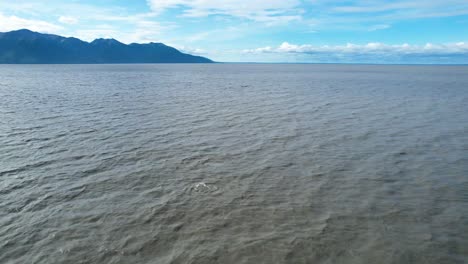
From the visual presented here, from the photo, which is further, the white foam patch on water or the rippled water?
the white foam patch on water

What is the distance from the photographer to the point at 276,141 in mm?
26469

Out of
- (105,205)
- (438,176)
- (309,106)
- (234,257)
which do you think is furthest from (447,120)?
(105,205)

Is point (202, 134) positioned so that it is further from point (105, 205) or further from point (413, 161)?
point (413, 161)

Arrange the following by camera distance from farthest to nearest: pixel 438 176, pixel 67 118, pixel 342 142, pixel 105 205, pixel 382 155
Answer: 1. pixel 67 118
2. pixel 342 142
3. pixel 382 155
4. pixel 438 176
5. pixel 105 205

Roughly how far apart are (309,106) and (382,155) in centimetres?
2506

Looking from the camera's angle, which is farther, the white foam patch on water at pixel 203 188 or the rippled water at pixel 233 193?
the white foam patch on water at pixel 203 188

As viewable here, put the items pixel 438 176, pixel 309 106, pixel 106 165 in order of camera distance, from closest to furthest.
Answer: pixel 438 176 < pixel 106 165 < pixel 309 106

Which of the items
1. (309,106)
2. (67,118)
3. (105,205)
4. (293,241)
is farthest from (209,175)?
(309,106)

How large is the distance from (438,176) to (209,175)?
14.5 meters

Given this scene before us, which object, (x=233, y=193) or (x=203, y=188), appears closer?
(x=233, y=193)

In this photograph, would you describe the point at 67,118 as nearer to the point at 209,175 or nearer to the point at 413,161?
the point at 209,175

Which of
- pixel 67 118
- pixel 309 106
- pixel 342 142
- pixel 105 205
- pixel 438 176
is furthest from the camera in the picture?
pixel 309 106

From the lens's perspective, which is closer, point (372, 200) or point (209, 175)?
point (372, 200)

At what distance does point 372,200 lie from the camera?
1533 cm
